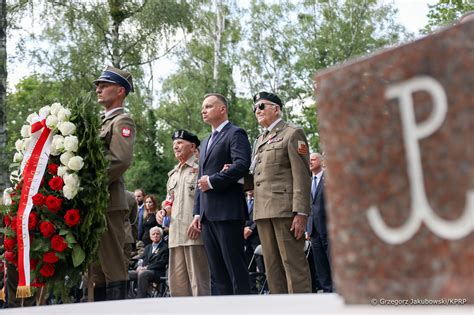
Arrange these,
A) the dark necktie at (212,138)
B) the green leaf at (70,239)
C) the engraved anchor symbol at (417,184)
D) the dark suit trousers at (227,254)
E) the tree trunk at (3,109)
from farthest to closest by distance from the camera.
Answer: the tree trunk at (3,109) → the dark necktie at (212,138) → the dark suit trousers at (227,254) → the green leaf at (70,239) → the engraved anchor symbol at (417,184)

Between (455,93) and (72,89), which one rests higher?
(72,89)

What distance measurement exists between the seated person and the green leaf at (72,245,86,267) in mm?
4812

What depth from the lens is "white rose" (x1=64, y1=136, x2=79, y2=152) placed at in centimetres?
458

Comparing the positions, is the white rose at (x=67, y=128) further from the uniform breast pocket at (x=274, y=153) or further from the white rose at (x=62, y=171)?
the uniform breast pocket at (x=274, y=153)

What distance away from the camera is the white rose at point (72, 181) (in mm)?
4516

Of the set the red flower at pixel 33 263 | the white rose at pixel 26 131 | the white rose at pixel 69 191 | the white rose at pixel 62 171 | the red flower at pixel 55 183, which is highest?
the white rose at pixel 26 131

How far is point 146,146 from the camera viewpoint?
2541 cm

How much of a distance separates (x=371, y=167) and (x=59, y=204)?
3750 millimetres

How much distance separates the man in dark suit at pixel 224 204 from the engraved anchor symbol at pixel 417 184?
4.52m

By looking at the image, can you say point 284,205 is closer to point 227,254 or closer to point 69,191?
Result: point 227,254

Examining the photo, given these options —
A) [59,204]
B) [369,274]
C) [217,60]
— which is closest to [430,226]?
[369,274]

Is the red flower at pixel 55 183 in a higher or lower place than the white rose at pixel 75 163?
lower

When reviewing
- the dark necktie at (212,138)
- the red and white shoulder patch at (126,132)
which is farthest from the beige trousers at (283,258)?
the red and white shoulder patch at (126,132)

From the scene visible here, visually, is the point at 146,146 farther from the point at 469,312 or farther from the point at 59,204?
the point at 469,312
